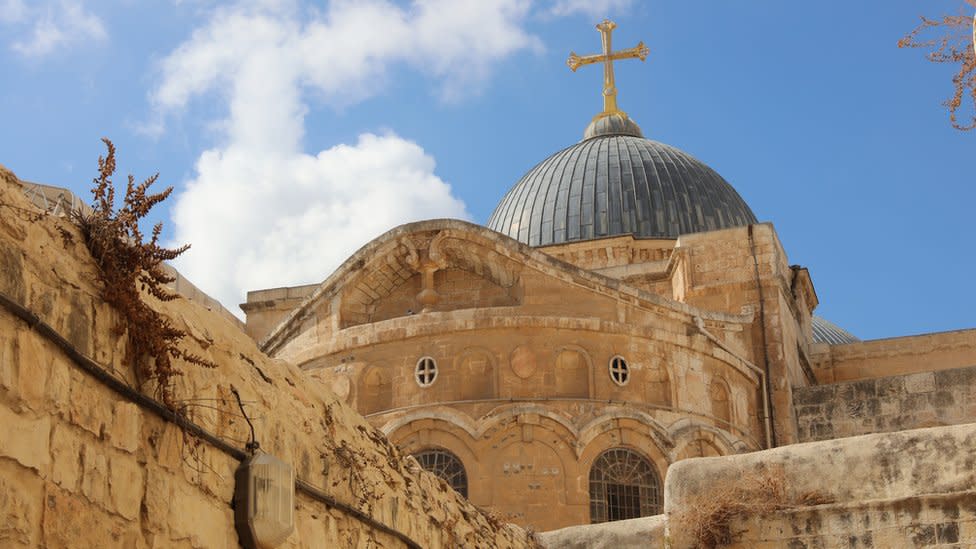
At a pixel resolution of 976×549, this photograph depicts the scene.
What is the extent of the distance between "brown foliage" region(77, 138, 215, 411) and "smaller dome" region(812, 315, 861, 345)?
28.7m

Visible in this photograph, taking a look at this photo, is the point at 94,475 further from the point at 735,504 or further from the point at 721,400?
the point at 721,400

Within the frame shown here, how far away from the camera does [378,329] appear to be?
62.6ft

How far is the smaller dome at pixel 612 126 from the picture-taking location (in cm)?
3194

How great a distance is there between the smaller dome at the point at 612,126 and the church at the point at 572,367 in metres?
9.02

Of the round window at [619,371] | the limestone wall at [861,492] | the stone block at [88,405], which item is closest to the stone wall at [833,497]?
the limestone wall at [861,492]

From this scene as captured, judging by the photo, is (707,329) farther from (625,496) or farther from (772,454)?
(772,454)

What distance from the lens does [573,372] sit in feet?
61.2

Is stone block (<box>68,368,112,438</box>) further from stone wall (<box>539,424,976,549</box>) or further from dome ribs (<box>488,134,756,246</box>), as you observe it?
dome ribs (<box>488,134,756,246</box>)

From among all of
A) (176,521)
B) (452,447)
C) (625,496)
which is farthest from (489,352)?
(176,521)

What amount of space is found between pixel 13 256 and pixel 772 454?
7.22 m

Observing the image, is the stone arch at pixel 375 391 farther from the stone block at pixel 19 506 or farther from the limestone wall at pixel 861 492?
the stone block at pixel 19 506

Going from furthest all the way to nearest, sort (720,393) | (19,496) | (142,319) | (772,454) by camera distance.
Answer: (720,393) → (772,454) → (142,319) → (19,496)

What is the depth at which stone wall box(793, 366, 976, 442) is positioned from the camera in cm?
1984

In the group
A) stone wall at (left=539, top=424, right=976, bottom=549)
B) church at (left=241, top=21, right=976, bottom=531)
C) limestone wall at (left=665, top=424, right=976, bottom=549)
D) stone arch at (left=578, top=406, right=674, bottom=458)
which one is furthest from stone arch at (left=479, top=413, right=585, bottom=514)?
limestone wall at (left=665, top=424, right=976, bottom=549)
